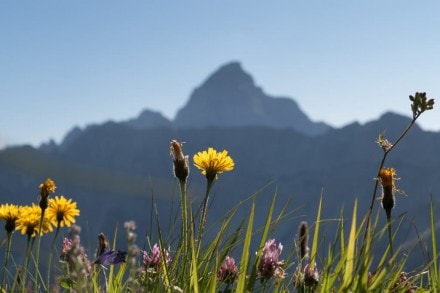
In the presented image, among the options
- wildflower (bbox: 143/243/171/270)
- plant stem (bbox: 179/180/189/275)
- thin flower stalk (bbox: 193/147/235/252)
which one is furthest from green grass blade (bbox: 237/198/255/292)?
wildflower (bbox: 143/243/171/270)

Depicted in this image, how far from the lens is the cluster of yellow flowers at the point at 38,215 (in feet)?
14.3

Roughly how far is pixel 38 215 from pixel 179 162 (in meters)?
1.45

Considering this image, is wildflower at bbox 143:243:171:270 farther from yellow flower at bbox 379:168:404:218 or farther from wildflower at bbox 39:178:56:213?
yellow flower at bbox 379:168:404:218

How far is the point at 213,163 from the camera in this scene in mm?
3863

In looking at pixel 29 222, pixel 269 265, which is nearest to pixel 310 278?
pixel 269 265

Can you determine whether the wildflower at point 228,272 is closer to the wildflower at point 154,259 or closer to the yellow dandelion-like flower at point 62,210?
the wildflower at point 154,259

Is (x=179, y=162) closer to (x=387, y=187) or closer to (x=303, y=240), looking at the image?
(x=303, y=240)

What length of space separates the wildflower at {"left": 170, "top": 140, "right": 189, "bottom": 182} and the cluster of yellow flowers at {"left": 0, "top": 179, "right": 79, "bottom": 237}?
3.36ft

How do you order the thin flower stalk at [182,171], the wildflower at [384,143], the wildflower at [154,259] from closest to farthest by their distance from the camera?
1. the thin flower stalk at [182,171]
2. the wildflower at [384,143]
3. the wildflower at [154,259]

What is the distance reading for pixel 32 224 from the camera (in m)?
4.43

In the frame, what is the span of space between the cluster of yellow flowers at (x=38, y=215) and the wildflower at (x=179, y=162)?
1.02 meters

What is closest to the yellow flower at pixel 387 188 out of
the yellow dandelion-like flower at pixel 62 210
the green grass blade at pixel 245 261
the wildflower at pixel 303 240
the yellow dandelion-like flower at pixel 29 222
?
the wildflower at pixel 303 240

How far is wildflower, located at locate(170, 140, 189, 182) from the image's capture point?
3.68m

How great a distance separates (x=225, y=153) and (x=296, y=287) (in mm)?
1018
